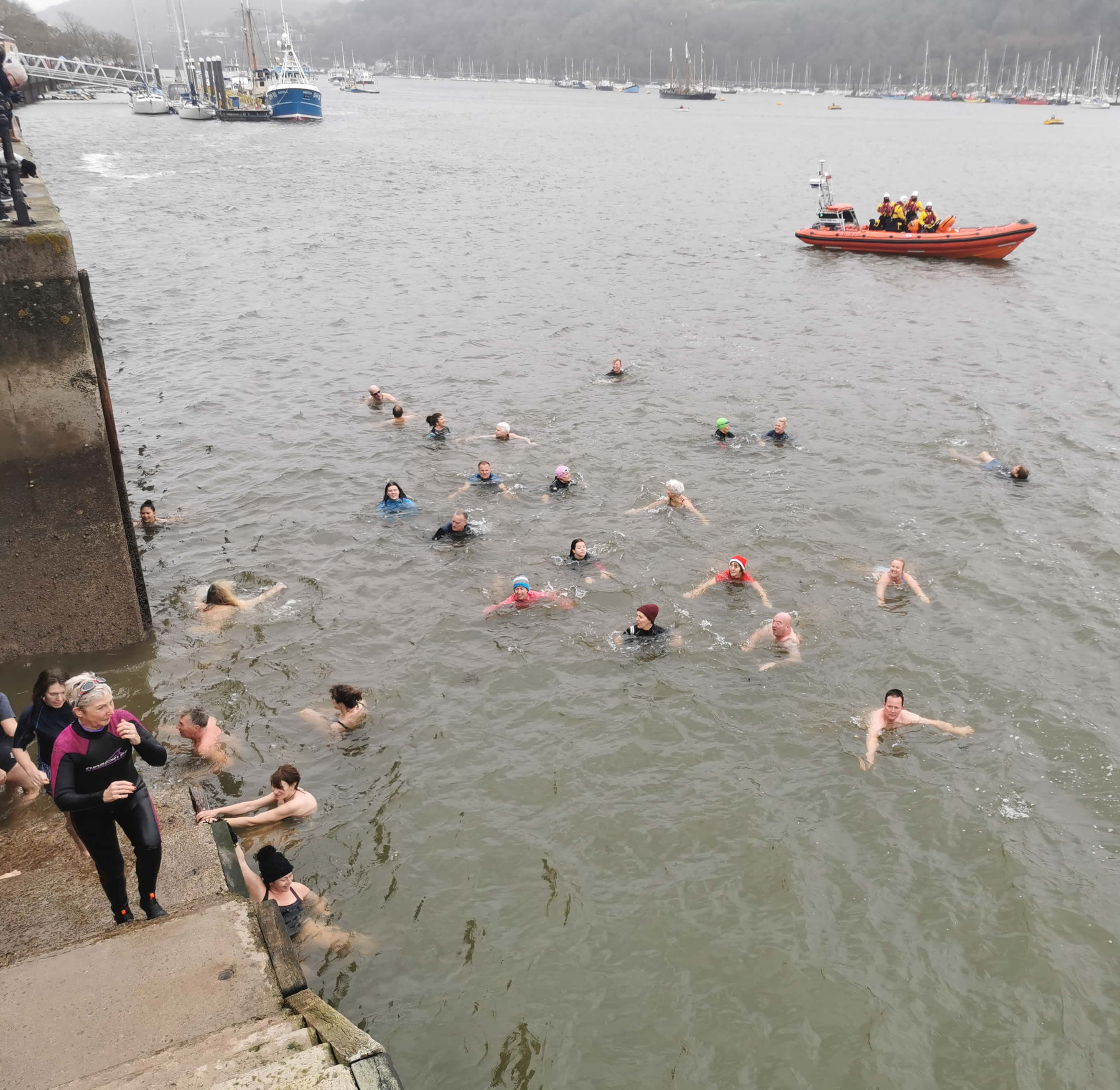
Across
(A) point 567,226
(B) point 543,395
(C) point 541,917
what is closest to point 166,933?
(C) point 541,917

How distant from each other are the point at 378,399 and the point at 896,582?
12609mm

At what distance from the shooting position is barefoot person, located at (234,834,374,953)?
24.3ft

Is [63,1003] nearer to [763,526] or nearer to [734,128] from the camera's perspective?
[763,526]

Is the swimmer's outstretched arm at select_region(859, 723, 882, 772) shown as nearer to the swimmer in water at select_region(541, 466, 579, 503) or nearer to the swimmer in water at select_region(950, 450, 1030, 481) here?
the swimmer in water at select_region(541, 466, 579, 503)

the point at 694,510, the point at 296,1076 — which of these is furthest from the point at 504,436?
the point at 296,1076

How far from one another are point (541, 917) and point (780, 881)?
231 centimetres

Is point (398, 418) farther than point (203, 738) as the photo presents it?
Yes

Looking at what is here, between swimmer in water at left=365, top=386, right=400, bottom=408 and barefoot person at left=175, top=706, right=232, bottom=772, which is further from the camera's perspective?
swimmer in water at left=365, top=386, right=400, bottom=408

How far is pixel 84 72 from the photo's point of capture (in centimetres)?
11056

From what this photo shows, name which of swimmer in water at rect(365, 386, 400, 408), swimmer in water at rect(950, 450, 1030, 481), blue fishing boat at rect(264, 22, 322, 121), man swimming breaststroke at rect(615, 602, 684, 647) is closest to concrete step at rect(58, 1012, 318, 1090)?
man swimming breaststroke at rect(615, 602, 684, 647)

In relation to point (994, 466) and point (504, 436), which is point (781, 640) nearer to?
point (994, 466)

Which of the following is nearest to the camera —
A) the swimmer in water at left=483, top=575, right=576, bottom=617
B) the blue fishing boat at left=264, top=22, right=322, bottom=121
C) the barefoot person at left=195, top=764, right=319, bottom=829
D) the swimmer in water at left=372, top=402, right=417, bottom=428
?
the barefoot person at left=195, top=764, right=319, bottom=829

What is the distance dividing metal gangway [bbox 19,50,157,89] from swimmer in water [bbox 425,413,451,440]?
101m

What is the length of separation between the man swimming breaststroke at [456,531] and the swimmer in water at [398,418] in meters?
5.39
